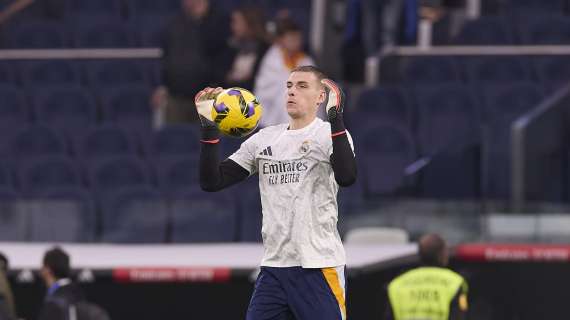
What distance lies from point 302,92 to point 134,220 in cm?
544

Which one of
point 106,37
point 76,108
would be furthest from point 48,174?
point 106,37

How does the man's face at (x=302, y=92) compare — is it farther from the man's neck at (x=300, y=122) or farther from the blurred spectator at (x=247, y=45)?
the blurred spectator at (x=247, y=45)

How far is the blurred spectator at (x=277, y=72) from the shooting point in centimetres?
1103

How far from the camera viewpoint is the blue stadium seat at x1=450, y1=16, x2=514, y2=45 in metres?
13.0

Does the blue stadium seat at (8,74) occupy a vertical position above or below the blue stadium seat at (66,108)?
above

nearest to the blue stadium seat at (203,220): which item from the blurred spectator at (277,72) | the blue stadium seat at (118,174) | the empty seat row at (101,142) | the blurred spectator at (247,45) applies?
the blue stadium seat at (118,174)

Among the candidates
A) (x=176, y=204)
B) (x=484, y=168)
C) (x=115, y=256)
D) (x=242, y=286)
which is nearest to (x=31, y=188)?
(x=176, y=204)

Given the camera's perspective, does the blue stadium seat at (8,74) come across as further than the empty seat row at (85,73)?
Yes

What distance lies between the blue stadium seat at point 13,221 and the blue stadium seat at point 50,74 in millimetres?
2995

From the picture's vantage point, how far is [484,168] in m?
10.0

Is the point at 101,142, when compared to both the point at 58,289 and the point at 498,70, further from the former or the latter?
the point at 58,289

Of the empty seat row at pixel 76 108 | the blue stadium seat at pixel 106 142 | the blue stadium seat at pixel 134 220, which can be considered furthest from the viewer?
the empty seat row at pixel 76 108

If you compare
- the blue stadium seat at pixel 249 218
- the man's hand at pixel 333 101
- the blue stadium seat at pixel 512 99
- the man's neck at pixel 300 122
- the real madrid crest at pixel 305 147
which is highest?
the man's hand at pixel 333 101

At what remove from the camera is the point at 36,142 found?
11.7 metres
